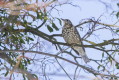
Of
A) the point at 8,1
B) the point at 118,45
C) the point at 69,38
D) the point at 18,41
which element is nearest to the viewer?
the point at 8,1

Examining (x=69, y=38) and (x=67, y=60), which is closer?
(x=67, y=60)

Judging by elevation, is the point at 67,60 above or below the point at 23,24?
below

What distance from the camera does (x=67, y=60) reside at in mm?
2717

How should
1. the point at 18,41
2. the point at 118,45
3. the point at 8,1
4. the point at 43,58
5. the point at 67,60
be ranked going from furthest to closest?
1. the point at 18,41
2. the point at 118,45
3. the point at 43,58
4. the point at 67,60
5. the point at 8,1

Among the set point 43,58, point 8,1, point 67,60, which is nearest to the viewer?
point 8,1

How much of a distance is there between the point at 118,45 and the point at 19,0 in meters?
1.55

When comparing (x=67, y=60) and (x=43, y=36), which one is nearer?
(x=67, y=60)

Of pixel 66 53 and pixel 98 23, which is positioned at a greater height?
pixel 98 23

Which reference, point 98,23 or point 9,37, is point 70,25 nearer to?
point 9,37

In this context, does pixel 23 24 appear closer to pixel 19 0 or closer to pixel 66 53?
pixel 66 53

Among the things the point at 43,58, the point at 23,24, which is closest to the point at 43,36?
the point at 23,24

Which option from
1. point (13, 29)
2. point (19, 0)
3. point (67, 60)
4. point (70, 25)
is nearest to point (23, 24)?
point (13, 29)

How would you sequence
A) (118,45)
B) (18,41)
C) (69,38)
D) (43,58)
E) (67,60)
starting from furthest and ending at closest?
(69,38), (18,41), (118,45), (43,58), (67,60)

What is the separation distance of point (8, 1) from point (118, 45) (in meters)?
1.58
